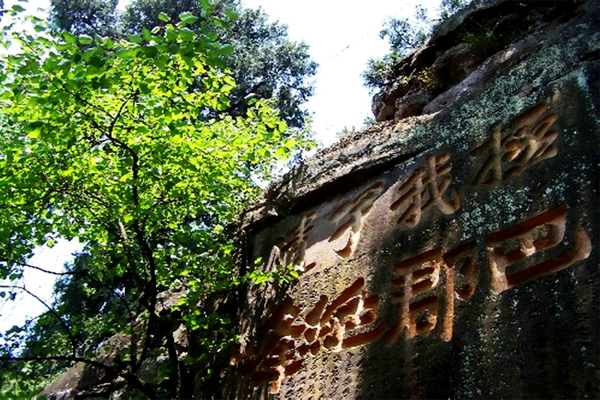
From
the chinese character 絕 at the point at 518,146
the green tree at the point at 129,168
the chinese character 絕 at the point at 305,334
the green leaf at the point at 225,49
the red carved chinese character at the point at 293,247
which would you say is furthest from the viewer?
the red carved chinese character at the point at 293,247

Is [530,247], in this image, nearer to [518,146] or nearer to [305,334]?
[518,146]

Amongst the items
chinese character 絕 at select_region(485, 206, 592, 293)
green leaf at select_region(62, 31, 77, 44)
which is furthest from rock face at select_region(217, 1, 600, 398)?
green leaf at select_region(62, 31, 77, 44)

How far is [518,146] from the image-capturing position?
3682 mm

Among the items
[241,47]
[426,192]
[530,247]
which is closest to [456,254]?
[530,247]

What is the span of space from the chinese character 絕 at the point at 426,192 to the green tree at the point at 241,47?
11.0m

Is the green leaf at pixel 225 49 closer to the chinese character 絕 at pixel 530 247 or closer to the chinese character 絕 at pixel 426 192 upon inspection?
the chinese character 絕 at pixel 426 192

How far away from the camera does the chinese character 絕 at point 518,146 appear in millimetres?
3518

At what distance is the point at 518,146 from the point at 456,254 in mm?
801

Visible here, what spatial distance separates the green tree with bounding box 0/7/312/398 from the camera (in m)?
4.12

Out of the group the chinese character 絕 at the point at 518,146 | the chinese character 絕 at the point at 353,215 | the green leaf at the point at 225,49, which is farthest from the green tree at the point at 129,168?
the chinese character 絕 at the point at 518,146

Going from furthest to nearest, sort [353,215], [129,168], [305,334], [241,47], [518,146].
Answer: [241,47] < [129,168] < [353,215] < [305,334] < [518,146]

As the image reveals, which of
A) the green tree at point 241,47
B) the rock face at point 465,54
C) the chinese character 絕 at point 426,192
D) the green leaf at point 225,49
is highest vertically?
the green tree at point 241,47

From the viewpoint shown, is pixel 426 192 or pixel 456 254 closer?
pixel 456 254

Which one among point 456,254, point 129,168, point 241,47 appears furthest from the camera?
point 241,47
